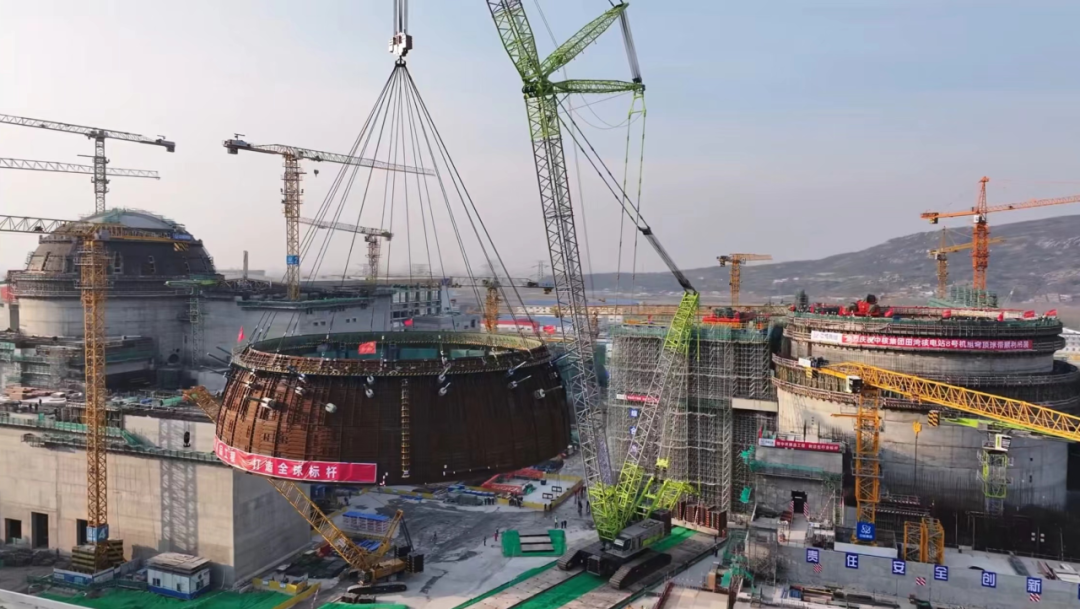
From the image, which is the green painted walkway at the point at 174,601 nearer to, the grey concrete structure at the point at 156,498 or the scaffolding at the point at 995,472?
the grey concrete structure at the point at 156,498

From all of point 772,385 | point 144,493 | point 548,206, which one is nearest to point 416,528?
point 144,493

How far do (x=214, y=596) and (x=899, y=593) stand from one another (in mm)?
51532

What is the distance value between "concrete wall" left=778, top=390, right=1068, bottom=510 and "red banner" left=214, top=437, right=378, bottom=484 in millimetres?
48587

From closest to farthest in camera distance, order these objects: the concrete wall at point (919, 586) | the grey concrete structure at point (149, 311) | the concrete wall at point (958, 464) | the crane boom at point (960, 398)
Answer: the concrete wall at point (919, 586), the crane boom at point (960, 398), the concrete wall at point (958, 464), the grey concrete structure at point (149, 311)

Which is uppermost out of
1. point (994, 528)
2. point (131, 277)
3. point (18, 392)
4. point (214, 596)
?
point (131, 277)

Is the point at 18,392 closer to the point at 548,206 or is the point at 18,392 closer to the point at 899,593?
the point at 548,206

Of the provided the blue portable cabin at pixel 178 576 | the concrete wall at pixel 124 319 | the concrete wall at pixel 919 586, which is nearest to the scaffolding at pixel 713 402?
the concrete wall at pixel 919 586

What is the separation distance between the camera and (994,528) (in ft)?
192

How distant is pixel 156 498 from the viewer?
59.2 metres

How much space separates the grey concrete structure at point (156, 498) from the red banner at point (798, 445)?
42911mm

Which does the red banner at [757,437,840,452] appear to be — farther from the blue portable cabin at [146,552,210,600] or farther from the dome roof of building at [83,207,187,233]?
the dome roof of building at [83,207,187,233]

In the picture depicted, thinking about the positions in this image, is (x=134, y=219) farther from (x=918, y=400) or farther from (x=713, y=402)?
(x=918, y=400)

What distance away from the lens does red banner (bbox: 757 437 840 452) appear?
201ft

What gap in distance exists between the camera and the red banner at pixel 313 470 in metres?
33.5
